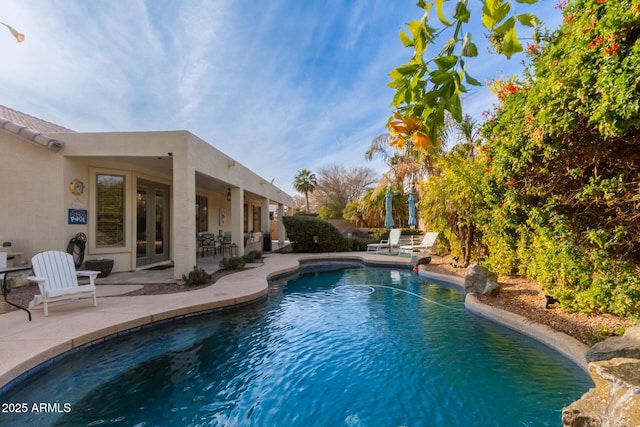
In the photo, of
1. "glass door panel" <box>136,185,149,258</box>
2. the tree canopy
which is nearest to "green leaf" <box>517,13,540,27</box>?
the tree canopy

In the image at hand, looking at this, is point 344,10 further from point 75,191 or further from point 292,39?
point 75,191

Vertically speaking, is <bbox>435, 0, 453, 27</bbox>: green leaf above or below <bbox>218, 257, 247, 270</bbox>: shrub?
above

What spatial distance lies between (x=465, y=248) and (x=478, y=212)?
2.16 m

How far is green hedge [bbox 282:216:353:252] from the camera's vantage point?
1509 cm

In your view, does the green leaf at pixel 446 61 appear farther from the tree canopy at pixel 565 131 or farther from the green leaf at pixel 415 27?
the green leaf at pixel 415 27

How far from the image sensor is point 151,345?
455 centimetres

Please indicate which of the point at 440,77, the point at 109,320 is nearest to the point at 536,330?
the point at 440,77

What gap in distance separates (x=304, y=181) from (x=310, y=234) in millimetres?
23570

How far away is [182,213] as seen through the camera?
25.1ft

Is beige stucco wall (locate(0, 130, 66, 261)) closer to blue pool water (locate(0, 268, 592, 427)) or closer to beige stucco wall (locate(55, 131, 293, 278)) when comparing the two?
beige stucco wall (locate(55, 131, 293, 278))

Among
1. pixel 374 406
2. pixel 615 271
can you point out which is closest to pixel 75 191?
pixel 374 406

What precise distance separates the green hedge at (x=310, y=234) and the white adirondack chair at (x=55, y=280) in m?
9.89

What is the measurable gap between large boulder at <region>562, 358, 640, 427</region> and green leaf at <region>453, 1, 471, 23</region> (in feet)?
8.87

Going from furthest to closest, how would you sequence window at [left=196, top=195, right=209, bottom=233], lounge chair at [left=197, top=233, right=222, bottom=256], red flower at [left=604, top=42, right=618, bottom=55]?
window at [left=196, top=195, right=209, bottom=233] < lounge chair at [left=197, top=233, right=222, bottom=256] < red flower at [left=604, top=42, right=618, bottom=55]
